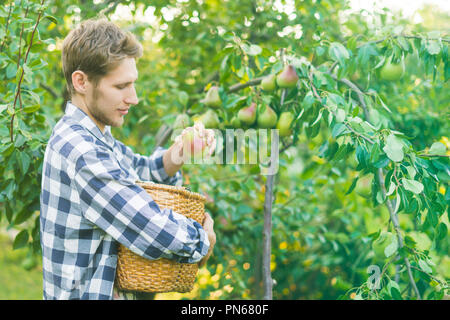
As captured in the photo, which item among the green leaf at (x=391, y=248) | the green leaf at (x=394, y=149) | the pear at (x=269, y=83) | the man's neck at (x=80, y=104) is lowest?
the green leaf at (x=391, y=248)

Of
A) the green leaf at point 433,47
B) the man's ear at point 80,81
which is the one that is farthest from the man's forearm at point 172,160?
the green leaf at point 433,47

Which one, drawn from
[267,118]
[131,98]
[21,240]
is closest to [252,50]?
[267,118]

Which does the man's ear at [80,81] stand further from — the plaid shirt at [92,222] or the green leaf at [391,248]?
the green leaf at [391,248]

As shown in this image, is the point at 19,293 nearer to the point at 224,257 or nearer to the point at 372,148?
the point at 224,257

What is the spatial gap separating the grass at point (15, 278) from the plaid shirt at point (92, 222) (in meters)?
2.91

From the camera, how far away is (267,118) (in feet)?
5.23

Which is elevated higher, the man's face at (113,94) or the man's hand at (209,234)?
the man's face at (113,94)

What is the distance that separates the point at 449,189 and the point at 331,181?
861 millimetres

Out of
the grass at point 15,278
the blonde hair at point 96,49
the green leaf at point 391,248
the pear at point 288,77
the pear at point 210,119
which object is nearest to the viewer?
the blonde hair at point 96,49

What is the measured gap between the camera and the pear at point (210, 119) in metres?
1.71

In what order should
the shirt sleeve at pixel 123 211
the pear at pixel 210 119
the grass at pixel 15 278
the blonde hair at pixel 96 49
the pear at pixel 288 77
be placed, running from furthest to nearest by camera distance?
the grass at pixel 15 278
the pear at pixel 210 119
the pear at pixel 288 77
the blonde hair at pixel 96 49
the shirt sleeve at pixel 123 211

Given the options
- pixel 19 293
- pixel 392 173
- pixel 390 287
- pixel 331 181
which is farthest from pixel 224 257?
pixel 19 293

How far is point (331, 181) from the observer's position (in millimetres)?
2184

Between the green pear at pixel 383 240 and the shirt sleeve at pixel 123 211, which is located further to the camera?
the green pear at pixel 383 240
